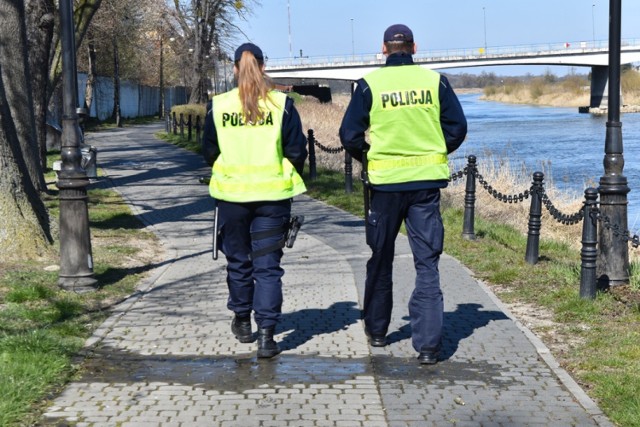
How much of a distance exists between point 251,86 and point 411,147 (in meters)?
1.05

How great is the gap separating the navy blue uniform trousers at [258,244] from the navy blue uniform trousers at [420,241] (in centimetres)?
60

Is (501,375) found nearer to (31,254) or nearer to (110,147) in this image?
(31,254)

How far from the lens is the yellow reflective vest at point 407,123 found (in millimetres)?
6188

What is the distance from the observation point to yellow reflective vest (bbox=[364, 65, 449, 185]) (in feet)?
20.3

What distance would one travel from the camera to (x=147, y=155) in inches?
1145

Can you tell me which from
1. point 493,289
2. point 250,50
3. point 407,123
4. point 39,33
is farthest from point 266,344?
point 39,33

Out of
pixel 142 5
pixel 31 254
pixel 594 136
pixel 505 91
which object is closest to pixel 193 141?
pixel 142 5

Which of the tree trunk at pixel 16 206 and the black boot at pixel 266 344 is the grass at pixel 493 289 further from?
the black boot at pixel 266 344

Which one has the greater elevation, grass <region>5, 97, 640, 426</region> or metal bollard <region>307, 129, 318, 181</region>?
metal bollard <region>307, 129, 318, 181</region>

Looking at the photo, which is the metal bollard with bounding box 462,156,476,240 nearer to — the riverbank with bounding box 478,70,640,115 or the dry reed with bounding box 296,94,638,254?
the dry reed with bounding box 296,94,638,254

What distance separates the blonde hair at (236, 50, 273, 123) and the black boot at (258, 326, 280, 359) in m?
1.34

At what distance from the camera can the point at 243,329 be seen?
22.3 feet

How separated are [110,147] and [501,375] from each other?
2949 cm

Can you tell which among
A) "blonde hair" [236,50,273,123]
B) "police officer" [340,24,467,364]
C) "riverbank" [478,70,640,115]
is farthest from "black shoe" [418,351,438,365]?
"riverbank" [478,70,640,115]
